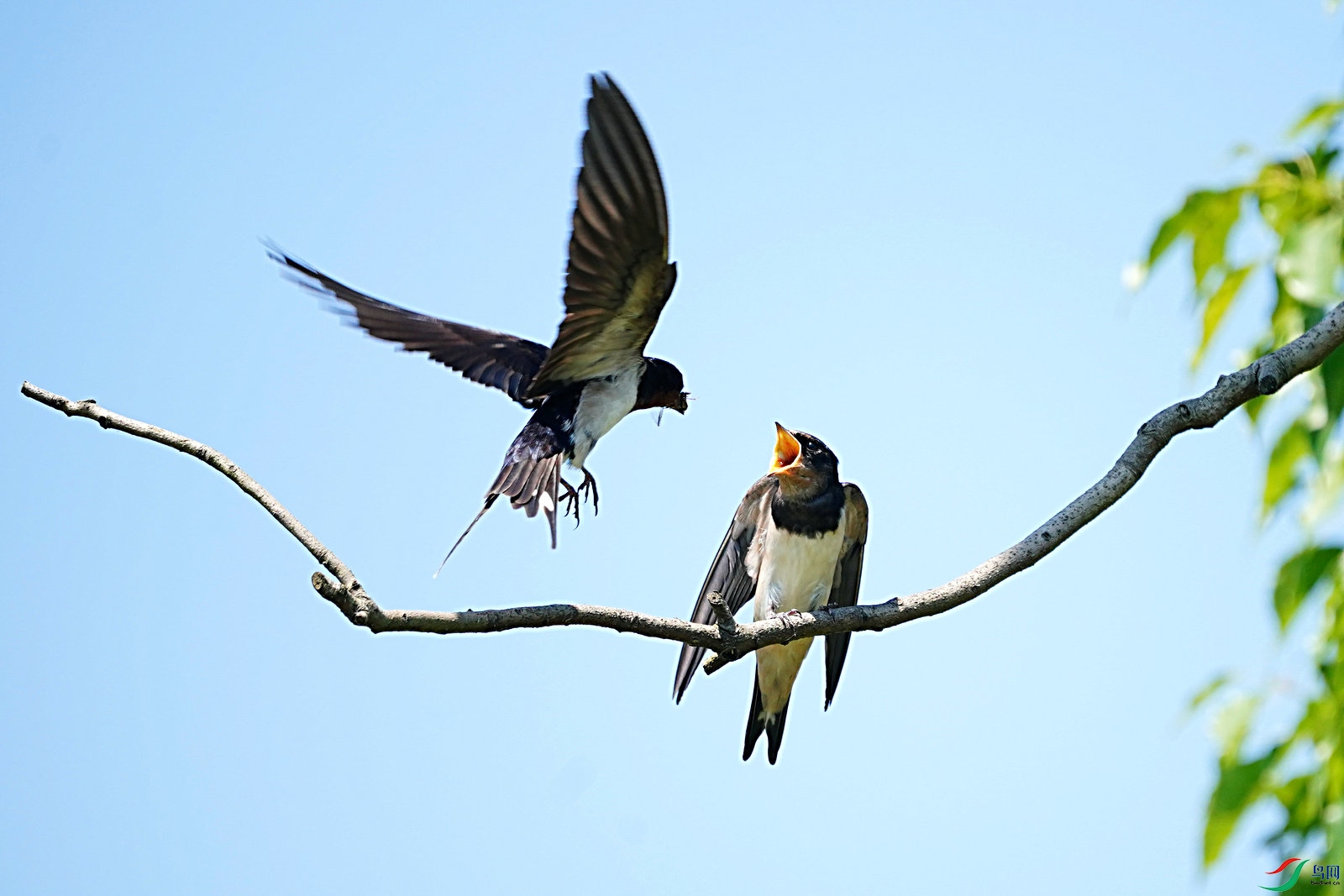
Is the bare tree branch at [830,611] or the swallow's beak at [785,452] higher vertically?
the swallow's beak at [785,452]

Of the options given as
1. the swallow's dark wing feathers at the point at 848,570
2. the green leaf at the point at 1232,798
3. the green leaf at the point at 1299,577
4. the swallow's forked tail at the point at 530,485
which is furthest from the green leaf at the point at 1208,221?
the swallow's dark wing feathers at the point at 848,570

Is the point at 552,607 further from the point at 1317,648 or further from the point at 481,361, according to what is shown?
the point at 481,361

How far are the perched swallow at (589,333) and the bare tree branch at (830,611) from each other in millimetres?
1157

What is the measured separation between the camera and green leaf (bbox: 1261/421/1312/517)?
2.13 meters

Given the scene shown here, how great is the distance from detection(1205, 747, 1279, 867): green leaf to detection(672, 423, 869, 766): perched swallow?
2256 mm

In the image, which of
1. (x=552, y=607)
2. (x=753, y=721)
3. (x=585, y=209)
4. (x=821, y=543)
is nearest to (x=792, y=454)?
(x=821, y=543)

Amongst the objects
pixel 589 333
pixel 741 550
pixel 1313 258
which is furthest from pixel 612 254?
pixel 1313 258

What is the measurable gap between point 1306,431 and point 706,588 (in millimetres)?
2747

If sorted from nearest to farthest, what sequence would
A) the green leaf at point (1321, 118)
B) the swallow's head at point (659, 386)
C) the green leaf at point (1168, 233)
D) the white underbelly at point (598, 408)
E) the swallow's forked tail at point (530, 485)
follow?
1. the green leaf at point (1321, 118)
2. the green leaf at point (1168, 233)
3. the swallow's forked tail at point (530, 485)
4. the white underbelly at point (598, 408)
5. the swallow's head at point (659, 386)

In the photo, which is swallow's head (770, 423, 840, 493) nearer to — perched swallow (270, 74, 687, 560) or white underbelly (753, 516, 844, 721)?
white underbelly (753, 516, 844, 721)

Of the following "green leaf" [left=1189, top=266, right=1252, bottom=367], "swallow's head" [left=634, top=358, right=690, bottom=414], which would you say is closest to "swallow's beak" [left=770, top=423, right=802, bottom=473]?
"swallow's head" [left=634, top=358, right=690, bottom=414]

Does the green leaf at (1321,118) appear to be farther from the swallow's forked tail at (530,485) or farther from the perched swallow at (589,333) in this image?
the swallow's forked tail at (530,485)

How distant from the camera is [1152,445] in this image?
2150mm

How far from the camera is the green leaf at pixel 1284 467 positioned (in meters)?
2.13
